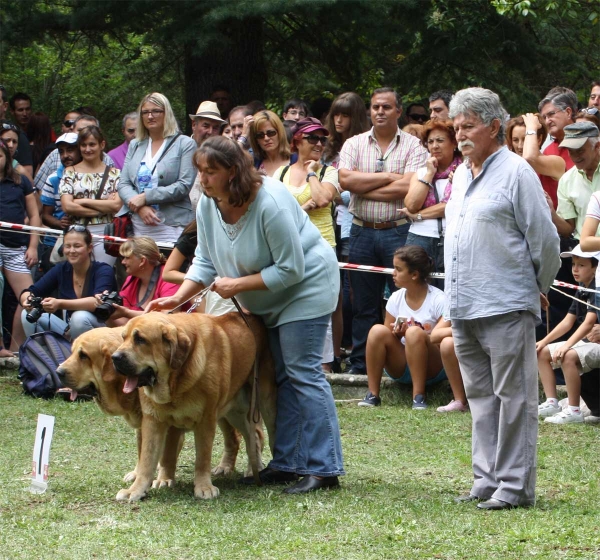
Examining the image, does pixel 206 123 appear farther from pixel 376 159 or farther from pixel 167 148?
pixel 376 159

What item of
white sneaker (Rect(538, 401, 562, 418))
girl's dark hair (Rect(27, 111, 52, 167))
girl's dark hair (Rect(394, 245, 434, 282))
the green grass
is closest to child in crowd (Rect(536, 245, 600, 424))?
white sneaker (Rect(538, 401, 562, 418))

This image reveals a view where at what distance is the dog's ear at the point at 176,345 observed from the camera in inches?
215

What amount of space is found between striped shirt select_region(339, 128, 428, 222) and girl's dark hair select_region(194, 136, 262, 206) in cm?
385

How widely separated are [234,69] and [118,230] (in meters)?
3.98

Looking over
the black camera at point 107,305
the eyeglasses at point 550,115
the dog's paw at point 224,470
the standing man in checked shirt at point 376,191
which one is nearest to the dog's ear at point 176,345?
the dog's paw at point 224,470

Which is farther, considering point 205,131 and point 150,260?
point 205,131

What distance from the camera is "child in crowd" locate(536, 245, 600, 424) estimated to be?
319 inches

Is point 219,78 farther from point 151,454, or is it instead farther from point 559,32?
point 151,454

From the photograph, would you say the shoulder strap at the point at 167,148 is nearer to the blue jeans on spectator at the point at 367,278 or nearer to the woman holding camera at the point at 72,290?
the woman holding camera at the point at 72,290

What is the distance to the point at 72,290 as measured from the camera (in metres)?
9.72

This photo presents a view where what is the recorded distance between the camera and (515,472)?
5324mm

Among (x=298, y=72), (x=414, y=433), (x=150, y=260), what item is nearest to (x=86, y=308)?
(x=150, y=260)

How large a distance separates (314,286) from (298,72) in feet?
29.4

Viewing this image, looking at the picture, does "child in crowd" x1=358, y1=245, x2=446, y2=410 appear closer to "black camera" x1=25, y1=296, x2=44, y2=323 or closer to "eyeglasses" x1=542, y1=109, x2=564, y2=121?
"eyeglasses" x1=542, y1=109, x2=564, y2=121
